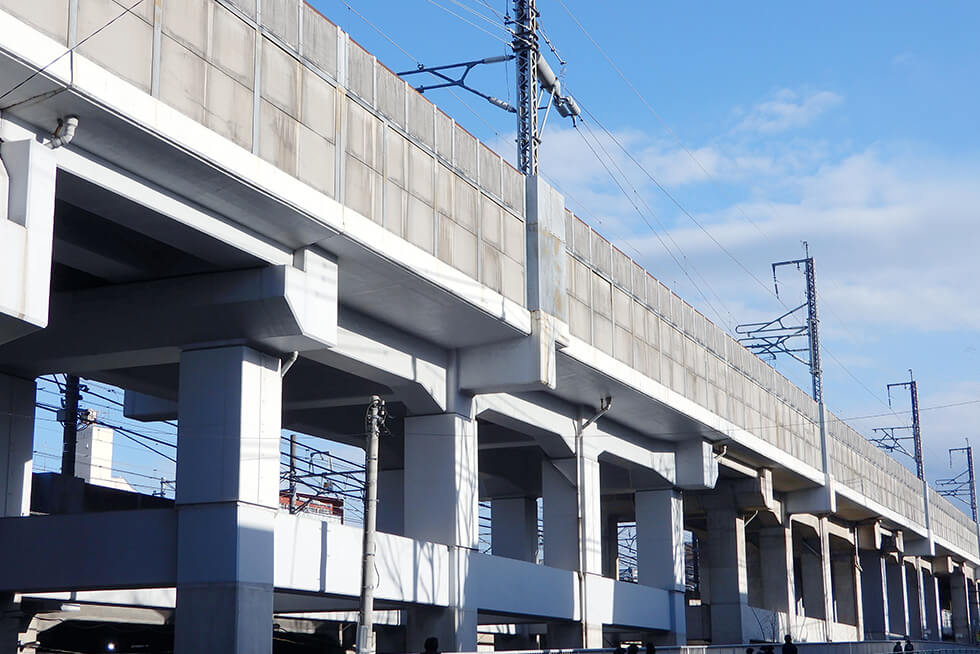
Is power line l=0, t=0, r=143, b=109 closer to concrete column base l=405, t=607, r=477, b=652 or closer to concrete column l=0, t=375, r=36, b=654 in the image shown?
concrete column l=0, t=375, r=36, b=654

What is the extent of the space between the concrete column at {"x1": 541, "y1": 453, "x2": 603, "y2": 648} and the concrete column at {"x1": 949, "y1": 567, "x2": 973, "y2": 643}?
231 feet

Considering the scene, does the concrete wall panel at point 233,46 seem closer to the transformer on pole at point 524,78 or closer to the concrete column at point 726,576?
the transformer on pole at point 524,78

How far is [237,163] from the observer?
19891mm

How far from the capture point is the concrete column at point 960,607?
98875mm

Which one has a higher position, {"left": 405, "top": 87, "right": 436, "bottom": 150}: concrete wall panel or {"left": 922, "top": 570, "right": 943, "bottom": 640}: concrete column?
{"left": 405, "top": 87, "right": 436, "bottom": 150}: concrete wall panel

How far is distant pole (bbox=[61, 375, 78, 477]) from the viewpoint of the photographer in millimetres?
38219

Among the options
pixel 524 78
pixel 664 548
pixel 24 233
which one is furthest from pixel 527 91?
pixel 664 548

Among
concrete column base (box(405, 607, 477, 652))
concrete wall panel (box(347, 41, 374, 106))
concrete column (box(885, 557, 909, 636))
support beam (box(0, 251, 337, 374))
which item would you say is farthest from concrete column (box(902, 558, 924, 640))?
concrete wall panel (box(347, 41, 374, 106))

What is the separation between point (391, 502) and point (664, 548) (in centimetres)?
1046

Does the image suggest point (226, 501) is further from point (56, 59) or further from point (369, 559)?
point (56, 59)

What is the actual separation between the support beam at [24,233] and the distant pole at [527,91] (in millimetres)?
16208

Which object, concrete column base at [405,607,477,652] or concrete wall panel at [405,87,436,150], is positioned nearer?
concrete wall panel at [405,87,436,150]

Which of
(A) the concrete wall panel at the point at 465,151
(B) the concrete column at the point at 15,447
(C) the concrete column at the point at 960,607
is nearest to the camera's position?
(B) the concrete column at the point at 15,447

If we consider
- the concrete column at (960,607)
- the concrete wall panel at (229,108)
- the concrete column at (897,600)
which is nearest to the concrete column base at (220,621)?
the concrete wall panel at (229,108)
